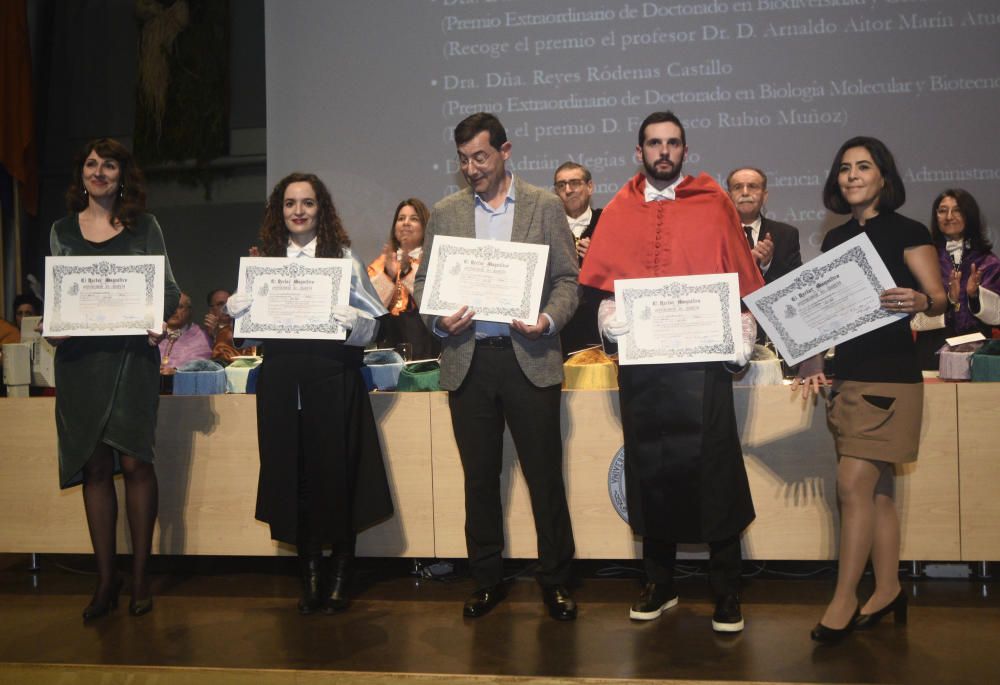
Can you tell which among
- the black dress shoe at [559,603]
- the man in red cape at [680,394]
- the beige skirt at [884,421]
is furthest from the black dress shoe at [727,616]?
the beige skirt at [884,421]

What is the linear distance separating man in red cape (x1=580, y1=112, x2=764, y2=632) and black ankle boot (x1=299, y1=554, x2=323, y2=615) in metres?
1.12

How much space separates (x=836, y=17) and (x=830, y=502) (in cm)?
312

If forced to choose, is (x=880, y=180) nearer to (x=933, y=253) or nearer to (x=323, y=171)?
(x=933, y=253)

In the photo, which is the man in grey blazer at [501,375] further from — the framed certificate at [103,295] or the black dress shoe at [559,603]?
the framed certificate at [103,295]

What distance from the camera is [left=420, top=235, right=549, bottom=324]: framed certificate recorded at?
9.64 ft

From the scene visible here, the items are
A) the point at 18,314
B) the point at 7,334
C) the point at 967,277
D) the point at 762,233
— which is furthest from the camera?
the point at 18,314

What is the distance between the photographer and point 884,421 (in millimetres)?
2709

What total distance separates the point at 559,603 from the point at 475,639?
0.32 meters

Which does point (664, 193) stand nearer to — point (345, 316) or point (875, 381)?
point (875, 381)

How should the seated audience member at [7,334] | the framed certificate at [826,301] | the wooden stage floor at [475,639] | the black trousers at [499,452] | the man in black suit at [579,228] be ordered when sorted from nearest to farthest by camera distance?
1. the wooden stage floor at [475,639]
2. the framed certificate at [826,301]
3. the black trousers at [499,452]
4. the man in black suit at [579,228]
5. the seated audience member at [7,334]

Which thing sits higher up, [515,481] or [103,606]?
[515,481]

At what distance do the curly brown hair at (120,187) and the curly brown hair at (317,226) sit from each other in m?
0.45

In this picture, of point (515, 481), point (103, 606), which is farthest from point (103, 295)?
point (515, 481)

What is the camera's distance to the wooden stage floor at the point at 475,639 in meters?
2.60
